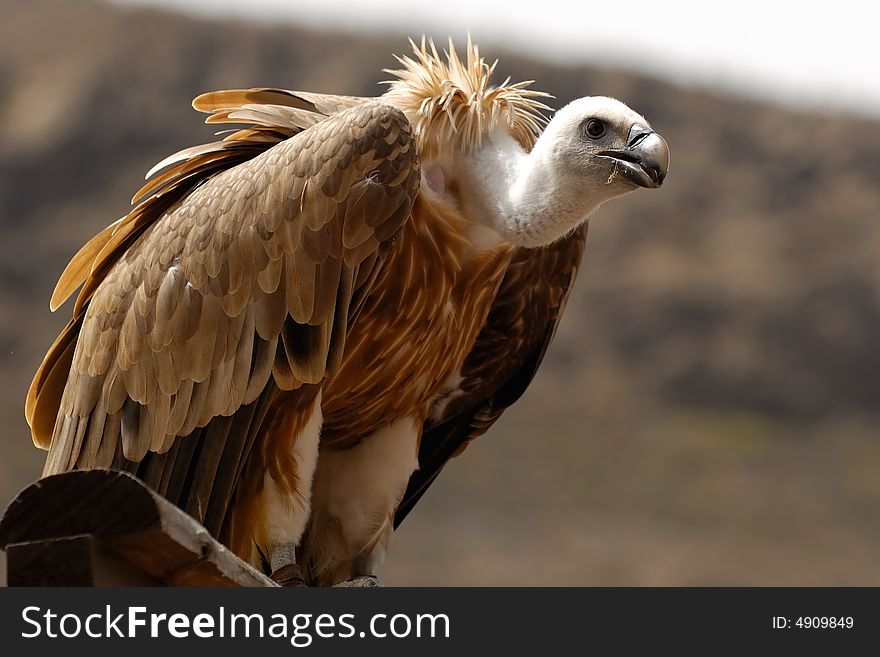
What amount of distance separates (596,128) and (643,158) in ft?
0.71

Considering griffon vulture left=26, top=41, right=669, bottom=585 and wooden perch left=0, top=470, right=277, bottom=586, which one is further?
griffon vulture left=26, top=41, right=669, bottom=585

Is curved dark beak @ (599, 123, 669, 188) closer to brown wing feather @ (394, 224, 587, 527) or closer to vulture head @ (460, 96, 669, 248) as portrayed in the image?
vulture head @ (460, 96, 669, 248)

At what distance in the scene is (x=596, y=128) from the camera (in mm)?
5023

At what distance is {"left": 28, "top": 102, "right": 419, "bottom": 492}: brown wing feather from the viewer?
4.72m

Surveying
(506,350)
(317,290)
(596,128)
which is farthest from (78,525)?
(506,350)

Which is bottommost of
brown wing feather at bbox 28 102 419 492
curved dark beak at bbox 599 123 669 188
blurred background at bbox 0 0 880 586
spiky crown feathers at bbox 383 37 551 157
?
brown wing feather at bbox 28 102 419 492

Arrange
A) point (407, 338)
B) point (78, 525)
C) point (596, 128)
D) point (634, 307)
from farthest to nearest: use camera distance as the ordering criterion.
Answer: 1. point (634, 307)
2. point (407, 338)
3. point (596, 128)
4. point (78, 525)

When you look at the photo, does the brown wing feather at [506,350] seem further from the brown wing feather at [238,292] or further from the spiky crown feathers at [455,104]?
the brown wing feather at [238,292]

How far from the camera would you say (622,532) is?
18672mm

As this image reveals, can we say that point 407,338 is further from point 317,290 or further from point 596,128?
point 596,128

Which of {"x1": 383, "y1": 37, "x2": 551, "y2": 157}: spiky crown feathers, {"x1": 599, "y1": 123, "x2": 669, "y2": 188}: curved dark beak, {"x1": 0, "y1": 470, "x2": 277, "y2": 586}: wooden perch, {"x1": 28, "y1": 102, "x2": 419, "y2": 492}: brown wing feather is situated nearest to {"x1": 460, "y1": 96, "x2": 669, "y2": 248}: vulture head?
{"x1": 599, "y1": 123, "x2": 669, "y2": 188}: curved dark beak

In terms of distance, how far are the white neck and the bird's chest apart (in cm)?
19

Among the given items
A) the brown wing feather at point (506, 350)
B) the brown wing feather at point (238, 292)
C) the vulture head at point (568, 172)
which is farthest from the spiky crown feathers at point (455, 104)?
the brown wing feather at point (506, 350)
